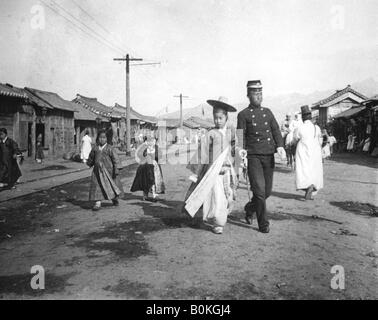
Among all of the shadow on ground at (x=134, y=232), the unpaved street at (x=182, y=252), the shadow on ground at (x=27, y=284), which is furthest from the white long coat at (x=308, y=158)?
the shadow on ground at (x=27, y=284)

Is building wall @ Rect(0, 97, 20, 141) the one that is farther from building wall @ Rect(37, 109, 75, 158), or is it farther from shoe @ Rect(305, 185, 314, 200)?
shoe @ Rect(305, 185, 314, 200)

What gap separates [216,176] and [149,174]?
3.48m

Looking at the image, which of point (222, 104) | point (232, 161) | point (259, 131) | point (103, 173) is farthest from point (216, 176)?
point (103, 173)

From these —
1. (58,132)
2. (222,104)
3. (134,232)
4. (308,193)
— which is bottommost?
(134,232)

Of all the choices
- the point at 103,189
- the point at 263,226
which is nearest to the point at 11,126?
the point at 103,189

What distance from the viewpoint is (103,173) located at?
780 cm

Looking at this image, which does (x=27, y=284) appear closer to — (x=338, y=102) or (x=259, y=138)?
(x=259, y=138)

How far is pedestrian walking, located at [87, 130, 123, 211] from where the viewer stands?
25.3 feet

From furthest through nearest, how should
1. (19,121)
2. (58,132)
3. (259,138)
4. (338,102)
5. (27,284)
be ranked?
(338,102) → (58,132) → (19,121) → (259,138) → (27,284)

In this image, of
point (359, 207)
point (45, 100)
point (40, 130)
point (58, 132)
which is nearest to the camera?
point (359, 207)
